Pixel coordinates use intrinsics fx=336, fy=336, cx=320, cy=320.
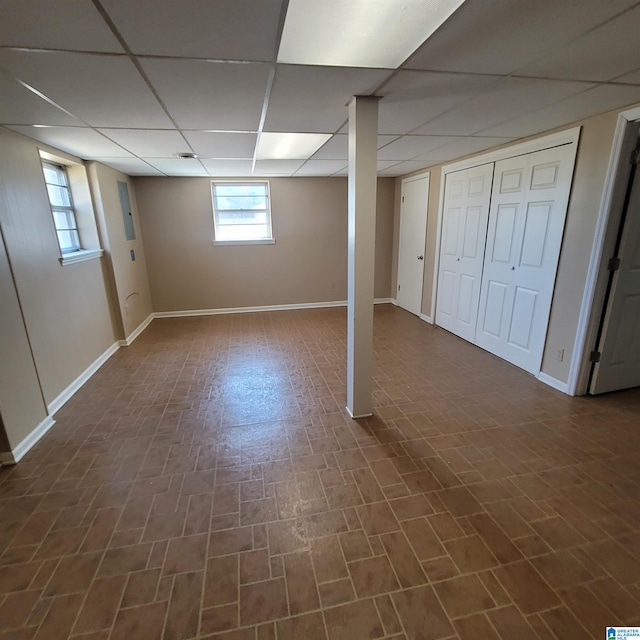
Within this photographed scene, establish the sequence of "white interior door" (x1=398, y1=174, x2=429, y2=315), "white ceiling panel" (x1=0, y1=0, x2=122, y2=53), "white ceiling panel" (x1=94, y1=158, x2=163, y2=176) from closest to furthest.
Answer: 1. "white ceiling panel" (x1=0, y1=0, x2=122, y2=53)
2. "white ceiling panel" (x1=94, y1=158, x2=163, y2=176)
3. "white interior door" (x1=398, y1=174, x2=429, y2=315)

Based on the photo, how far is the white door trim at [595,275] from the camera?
244cm

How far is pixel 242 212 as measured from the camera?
5.68 metres

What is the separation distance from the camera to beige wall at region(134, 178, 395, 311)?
5367 millimetres

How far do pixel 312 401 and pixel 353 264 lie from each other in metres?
1.32

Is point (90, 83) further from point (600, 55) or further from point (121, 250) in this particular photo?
point (121, 250)

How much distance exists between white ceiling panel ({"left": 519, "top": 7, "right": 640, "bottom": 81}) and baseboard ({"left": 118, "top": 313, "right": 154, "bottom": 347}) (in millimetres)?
4807

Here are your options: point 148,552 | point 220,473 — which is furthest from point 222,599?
point 220,473

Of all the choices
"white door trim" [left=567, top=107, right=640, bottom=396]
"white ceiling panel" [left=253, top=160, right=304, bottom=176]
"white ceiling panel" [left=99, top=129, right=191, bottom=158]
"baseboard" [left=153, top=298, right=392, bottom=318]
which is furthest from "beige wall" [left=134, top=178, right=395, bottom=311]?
"white door trim" [left=567, top=107, right=640, bottom=396]

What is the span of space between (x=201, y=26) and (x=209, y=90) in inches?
26.2

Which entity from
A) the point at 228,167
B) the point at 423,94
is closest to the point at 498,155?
the point at 423,94

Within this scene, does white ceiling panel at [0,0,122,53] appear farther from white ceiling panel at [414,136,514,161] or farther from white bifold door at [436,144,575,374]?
white bifold door at [436,144,575,374]

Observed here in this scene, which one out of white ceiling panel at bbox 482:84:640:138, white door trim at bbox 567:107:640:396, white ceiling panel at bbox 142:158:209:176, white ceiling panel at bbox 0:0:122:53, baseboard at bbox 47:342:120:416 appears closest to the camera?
white ceiling panel at bbox 0:0:122:53

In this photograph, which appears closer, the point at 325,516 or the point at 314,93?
the point at 325,516

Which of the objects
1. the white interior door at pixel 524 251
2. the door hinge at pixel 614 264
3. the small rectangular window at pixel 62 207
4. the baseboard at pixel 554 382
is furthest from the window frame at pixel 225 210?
A: the door hinge at pixel 614 264
